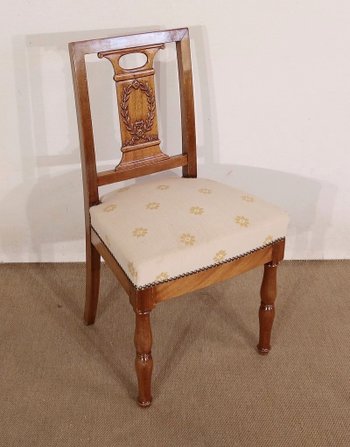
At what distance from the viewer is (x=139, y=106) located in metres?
1.63

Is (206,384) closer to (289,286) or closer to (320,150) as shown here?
(289,286)

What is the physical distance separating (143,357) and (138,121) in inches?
26.5

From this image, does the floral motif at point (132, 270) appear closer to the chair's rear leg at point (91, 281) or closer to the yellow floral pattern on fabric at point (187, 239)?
the yellow floral pattern on fabric at point (187, 239)

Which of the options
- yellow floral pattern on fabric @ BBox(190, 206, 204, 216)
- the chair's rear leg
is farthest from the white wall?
yellow floral pattern on fabric @ BBox(190, 206, 204, 216)

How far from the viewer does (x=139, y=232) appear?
1.45 metres

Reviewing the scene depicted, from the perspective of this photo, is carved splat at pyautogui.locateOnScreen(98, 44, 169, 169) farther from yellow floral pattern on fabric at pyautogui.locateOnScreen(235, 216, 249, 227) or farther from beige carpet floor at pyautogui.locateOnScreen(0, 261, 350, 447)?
beige carpet floor at pyautogui.locateOnScreen(0, 261, 350, 447)

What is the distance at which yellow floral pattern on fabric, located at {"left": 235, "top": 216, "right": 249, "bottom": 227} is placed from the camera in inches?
58.9

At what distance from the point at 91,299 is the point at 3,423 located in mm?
463

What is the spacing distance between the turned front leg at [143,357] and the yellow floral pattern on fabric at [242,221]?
340 millimetres

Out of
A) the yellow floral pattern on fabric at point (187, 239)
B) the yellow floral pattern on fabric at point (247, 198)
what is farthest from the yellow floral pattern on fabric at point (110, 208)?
the yellow floral pattern on fabric at point (247, 198)

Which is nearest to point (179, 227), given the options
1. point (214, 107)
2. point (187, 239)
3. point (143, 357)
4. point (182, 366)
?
point (187, 239)

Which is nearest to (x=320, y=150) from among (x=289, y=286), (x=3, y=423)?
(x=289, y=286)

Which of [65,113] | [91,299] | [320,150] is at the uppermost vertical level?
[65,113]

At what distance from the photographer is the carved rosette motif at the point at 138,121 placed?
1.60 meters
